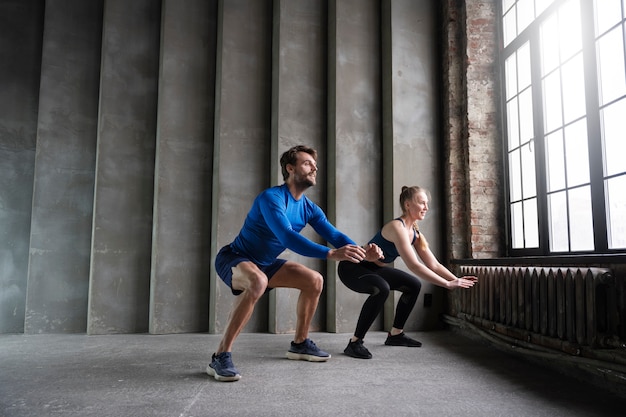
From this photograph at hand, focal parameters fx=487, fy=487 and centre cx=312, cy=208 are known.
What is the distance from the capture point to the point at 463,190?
4773 millimetres

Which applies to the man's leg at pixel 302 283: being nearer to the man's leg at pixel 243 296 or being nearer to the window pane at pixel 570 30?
the man's leg at pixel 243 296

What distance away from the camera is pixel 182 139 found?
191 inches

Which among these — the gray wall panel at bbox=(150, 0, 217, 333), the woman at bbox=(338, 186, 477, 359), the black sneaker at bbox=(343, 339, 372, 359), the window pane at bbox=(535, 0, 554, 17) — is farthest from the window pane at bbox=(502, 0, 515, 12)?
the black sneaker at bbox=(343, 339, 372, 359)

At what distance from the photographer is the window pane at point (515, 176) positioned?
14.3ft

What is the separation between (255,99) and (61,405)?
3.51m

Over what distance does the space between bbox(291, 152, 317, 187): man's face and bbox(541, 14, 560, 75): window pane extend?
2269 millimetres

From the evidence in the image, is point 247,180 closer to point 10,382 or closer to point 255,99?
point 255,99

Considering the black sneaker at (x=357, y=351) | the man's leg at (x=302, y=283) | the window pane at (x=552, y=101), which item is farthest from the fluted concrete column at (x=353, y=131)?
the window pane at (x=552, y=101)

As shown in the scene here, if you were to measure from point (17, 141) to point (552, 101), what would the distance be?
492 cm

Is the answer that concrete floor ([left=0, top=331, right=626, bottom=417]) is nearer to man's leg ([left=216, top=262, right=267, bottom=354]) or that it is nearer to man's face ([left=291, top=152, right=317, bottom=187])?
man's leg ([left=216, top=262, right=267, bottom=354])

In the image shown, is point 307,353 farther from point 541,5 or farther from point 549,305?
point 541,5

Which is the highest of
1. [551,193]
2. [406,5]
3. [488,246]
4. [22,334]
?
[406,5]

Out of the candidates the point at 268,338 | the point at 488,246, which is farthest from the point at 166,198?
the point at 488,246

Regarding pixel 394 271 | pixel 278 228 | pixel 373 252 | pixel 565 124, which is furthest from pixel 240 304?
pixel 565 124
